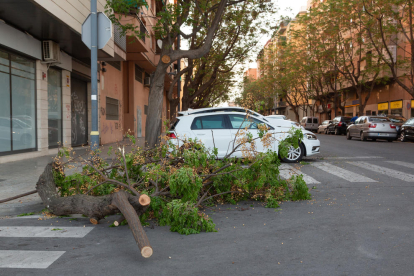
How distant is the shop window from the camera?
14734 mm

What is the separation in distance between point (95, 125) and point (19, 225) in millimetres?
3717

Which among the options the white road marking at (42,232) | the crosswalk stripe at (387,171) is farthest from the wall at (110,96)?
the white road marking at (42,232)

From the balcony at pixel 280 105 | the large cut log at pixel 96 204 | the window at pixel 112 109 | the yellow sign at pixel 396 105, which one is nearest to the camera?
the large cut log at pixel 96 204

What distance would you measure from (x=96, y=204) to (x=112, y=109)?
1845cm

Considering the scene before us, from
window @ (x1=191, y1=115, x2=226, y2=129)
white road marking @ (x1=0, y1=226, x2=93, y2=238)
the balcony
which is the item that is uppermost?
the balcony

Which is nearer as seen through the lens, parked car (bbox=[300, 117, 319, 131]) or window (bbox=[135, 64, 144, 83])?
window (bbox=[135, 64, 144, 83])

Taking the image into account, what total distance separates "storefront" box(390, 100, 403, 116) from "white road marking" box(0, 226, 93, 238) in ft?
117

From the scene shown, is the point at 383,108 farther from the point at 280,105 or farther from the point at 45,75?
the point at 280,105

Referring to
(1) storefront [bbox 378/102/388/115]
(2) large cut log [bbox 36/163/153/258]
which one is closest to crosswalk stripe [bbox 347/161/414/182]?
(2) large cut log [bbox 36/163/153/258]

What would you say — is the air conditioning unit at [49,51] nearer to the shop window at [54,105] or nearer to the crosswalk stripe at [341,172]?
the shop window at [54,105]

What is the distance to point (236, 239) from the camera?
4340 mm

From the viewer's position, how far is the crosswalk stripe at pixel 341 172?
856 centimetres

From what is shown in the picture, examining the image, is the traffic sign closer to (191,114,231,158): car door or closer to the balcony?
(191,114,231,158): car door

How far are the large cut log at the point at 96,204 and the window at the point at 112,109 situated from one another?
16342 millimetres
